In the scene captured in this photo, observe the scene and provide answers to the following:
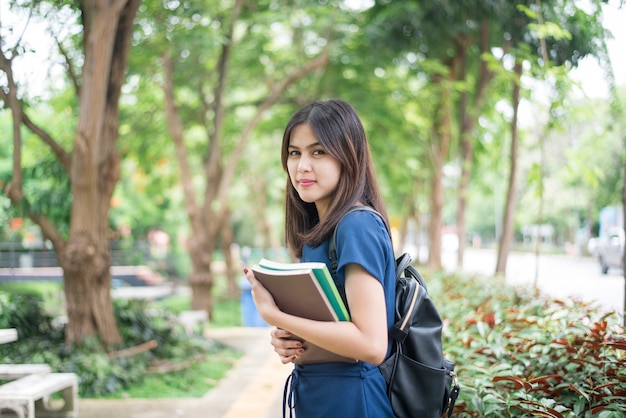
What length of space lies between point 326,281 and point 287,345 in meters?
0.34

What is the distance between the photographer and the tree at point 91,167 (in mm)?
6758

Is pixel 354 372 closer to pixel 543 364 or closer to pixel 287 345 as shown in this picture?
pixel 287 345

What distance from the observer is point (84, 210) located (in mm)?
7141

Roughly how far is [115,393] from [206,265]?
5.87m

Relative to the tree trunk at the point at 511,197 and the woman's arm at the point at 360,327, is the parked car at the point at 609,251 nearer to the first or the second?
the tree trunk at the point at 511,197

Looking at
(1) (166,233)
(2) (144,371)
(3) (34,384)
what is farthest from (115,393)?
(1) (166,233)

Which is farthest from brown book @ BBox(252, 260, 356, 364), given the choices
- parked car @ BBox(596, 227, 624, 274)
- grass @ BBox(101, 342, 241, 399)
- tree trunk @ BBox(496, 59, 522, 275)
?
parked car @ BBox(596, 227, 624, 274)

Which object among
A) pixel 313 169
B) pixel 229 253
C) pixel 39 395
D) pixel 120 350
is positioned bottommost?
pixel 120 350

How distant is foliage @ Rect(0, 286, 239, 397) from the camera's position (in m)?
6.87

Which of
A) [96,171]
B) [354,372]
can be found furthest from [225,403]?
[354,372]

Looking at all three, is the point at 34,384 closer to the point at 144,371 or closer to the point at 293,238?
the point at 144,371

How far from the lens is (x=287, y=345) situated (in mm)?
2068

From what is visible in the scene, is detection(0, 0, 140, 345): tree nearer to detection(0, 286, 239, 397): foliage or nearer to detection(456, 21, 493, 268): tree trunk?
detection(0, 286, 239, 397): foliage

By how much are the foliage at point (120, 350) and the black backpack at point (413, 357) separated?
535 centimetres
